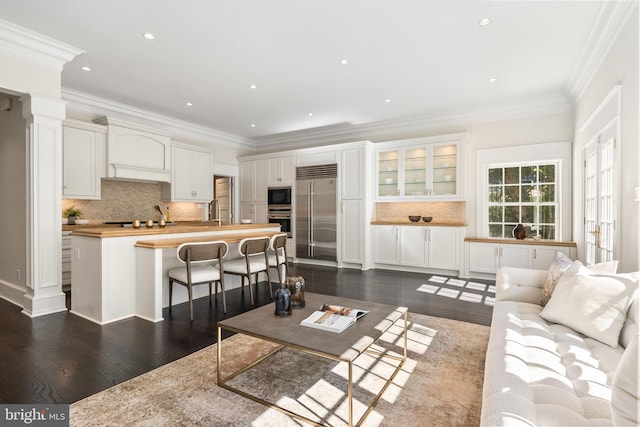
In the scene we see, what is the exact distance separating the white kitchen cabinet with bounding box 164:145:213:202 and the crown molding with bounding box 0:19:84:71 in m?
2.72

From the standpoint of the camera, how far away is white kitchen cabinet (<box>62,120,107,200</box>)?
486cm

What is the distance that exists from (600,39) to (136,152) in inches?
253

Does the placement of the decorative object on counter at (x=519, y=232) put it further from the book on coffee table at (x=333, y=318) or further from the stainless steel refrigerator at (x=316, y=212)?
the book on coffee table at (x=333, y=318)

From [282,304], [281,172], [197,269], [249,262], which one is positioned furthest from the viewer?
[281,172]

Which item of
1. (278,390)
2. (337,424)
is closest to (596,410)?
(337,424)

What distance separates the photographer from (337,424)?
5.75 ft

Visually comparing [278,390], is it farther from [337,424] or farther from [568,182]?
[568,182]

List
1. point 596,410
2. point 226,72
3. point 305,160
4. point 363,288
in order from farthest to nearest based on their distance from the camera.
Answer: point 305,160, point 363,288, point 226,72, point 596,410

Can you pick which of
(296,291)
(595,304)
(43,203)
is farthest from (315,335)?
(43,203)

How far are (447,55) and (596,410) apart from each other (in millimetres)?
3570

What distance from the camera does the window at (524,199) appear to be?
→ 5266 mm

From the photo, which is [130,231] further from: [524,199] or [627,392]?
[524,199]

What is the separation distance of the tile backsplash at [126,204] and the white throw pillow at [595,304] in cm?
632

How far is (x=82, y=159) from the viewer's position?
5051mm
